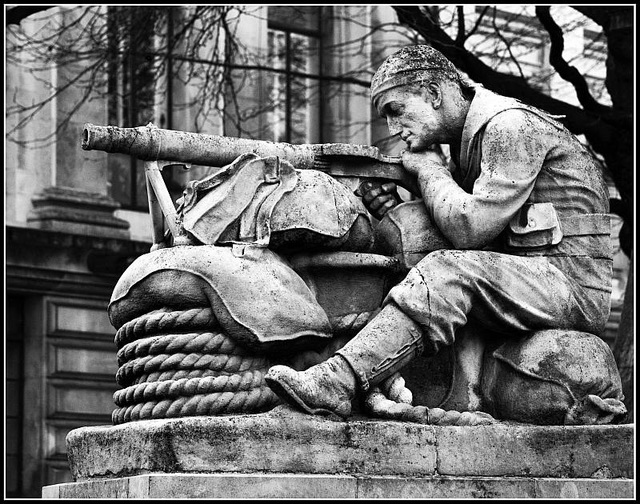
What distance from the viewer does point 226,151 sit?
23.0 feet

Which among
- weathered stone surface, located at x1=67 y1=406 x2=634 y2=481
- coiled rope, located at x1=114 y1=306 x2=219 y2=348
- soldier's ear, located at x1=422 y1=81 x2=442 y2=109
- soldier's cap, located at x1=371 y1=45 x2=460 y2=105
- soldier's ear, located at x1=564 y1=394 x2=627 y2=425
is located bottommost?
weathered stone surface, located at x1=67 y1=406 x2=634 y2=481

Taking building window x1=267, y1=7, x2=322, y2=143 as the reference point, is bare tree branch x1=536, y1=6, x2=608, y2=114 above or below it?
below

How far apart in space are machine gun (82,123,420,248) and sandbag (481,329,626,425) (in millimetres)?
864

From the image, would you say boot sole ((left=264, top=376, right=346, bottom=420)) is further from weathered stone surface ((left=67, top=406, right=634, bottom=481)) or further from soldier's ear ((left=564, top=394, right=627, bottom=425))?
soldier's ear ((left=564, top=394, right=627, bottom=425))

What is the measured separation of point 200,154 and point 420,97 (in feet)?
2.99

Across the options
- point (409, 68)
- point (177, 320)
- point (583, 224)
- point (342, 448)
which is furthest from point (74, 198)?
point (342, 448)

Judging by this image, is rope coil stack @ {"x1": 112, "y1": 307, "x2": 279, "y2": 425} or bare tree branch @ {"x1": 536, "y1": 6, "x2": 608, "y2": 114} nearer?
rope coil stack @ {"x1": 112, "y1": 307, "x2": 279, "y2": 425}

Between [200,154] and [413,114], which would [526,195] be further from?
[200,154]

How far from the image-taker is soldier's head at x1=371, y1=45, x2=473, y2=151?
709 cm

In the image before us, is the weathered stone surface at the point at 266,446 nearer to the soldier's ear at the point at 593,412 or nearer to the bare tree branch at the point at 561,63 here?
the soldier's ear at the point at 593,412

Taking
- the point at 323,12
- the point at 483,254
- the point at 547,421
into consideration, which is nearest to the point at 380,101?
the point at 483,254

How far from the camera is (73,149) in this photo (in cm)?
2011

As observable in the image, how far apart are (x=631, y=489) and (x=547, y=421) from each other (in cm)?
41

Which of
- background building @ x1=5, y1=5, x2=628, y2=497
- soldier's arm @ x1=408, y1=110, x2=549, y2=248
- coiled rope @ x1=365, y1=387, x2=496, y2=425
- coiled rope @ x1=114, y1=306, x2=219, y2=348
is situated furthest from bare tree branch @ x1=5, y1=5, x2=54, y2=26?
coiled rope @ x1=365, y1=387, x2=496, y2=425
